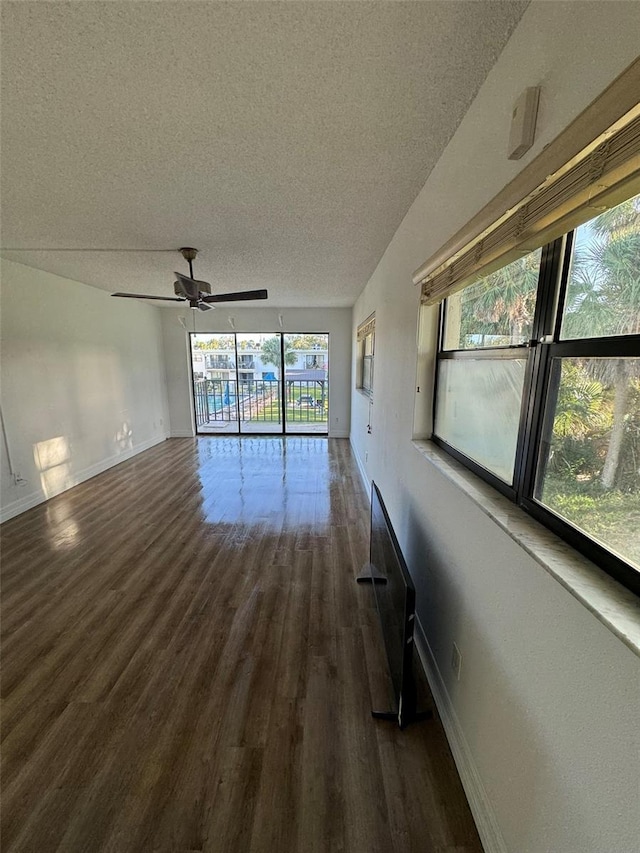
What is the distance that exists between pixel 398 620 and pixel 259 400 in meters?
6.19

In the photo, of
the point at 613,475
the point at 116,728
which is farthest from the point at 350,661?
→ the point at 613,475

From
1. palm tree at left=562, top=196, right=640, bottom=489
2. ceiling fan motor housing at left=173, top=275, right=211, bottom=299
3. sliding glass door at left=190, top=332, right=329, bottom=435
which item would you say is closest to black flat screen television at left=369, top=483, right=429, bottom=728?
palm tree at left=562, top=196, right=640, bottom=489

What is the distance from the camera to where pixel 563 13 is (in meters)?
0.86

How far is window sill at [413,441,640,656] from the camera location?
0.63 m

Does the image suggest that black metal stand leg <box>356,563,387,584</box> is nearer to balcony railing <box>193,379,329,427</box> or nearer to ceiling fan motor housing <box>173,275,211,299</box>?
ceiling fan motor housing <box>173,275,211,299</box>

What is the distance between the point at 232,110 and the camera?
144 centimetres

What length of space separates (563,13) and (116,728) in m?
2.89

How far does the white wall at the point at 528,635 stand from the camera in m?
0.67

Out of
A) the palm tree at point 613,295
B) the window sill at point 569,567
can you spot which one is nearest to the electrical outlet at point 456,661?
the window sill at point 569,567

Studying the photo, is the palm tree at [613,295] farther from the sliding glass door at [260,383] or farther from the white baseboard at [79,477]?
the sliding glass door at [260,383]

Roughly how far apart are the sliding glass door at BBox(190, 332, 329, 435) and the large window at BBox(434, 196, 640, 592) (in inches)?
223

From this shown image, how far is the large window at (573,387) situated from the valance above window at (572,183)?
0.42ft

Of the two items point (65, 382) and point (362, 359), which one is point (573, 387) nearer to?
point (362, 359)

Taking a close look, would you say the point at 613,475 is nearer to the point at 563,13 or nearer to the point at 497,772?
the point at 497,772
